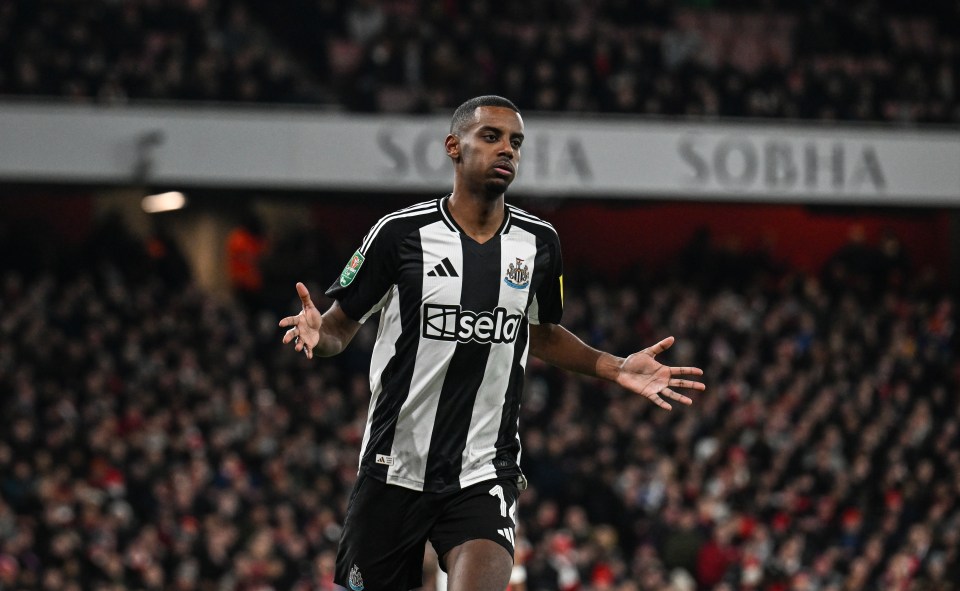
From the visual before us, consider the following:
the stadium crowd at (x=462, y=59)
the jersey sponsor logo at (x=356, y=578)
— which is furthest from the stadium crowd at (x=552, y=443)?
the jersey sponsor logo at (x=356, y=578)

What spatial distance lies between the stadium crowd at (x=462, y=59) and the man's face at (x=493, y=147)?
1515 centimetres

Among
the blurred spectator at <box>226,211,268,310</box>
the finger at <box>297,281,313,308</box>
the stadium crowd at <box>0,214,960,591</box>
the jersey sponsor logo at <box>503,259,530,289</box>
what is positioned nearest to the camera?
the finger at <box>297,281,313,308</box>

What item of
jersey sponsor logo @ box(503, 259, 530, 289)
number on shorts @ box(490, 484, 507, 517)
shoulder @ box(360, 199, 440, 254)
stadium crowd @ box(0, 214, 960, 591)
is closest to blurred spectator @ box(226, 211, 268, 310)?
stadium crowd @ box(0, 214, 960, 591)

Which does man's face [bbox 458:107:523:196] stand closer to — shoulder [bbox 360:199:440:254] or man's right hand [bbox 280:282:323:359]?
shoulder [bbox 360:199:440:254]

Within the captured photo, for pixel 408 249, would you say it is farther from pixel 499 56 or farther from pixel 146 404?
pixel 499 56

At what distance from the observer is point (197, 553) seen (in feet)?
49.5

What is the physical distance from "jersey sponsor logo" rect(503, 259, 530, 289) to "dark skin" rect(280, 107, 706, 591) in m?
0.15

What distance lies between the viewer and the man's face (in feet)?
17.8

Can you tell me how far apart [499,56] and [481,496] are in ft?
54.6

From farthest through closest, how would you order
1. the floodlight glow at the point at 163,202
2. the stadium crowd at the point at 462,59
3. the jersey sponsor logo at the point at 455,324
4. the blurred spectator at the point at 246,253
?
1. the floodlight glow at the point at 163,202
2. the blurred spectator at the point at 246,253
3. the stadium crowd at the point at 462,59
4. the jersey sponsor logo at the point at 455,324

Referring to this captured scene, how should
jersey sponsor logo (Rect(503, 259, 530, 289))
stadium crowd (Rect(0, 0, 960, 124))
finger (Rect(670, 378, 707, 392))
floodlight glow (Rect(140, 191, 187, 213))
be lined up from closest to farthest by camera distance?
1. finger (Rect(670, 378, 707, 392))
2. jersey sponsor logo (Rect(503, 259, 530, 289))
3. stadium crowd (Rect(0, 0, 960, 124))
4. floodlight glow (Rect(140, 191, 187, 213))

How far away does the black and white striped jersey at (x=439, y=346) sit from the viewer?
5.45 meters

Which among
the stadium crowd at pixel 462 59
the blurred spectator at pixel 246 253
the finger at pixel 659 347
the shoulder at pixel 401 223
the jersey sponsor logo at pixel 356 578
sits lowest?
the jersey sponsor logo at pixel 356 578

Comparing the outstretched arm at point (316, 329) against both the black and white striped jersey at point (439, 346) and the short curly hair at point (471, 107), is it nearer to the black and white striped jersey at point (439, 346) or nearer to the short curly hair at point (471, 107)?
the black and white striped jersey at point (439, 346)
